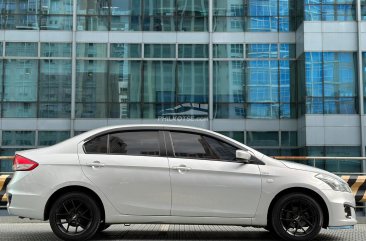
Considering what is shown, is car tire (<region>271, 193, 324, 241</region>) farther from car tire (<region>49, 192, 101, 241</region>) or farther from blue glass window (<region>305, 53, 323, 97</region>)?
blue glass window (<region>305, 53, 323, 97</region>)

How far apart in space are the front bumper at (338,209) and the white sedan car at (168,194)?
0.04 ft

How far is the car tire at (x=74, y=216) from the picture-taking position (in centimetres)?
732

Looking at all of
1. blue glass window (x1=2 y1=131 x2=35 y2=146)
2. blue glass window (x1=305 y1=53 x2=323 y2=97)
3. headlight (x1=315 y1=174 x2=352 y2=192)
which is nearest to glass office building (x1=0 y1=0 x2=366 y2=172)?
blue glass window (x1=2 y1=131 x2=35 y2=146)

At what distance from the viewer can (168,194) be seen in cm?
739

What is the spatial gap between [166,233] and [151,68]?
57.4 feet

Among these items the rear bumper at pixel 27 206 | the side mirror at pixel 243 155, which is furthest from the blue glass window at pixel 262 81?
the rear bumper at pixel 27 206

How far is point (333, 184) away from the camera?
297 inches

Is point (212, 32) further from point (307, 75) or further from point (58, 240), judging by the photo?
point (58, 240)

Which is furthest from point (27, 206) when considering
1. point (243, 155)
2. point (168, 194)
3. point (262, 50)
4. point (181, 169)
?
point (262, 50)

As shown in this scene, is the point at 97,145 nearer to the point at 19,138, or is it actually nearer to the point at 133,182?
the point at 133,182

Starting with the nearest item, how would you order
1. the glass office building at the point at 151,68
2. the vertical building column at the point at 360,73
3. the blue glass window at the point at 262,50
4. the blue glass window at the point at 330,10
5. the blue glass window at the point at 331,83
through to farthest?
1. the vertical building column at the point at 360,73
2. the blue glass window at the point at 331,83
3. the blue glass window at the point at 330,10
4. the glass office building at the point at 151,68
5. the blue glass window at the point at 262,50

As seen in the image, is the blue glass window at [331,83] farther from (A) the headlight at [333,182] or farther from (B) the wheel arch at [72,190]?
(B) the wheel arch at [72,190]

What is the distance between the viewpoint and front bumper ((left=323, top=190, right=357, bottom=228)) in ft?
24.3

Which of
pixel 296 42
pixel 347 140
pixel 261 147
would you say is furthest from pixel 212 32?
pixel 347 140
